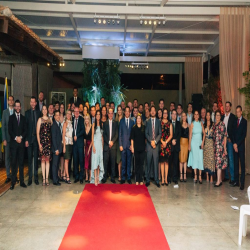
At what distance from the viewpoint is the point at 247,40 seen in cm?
719

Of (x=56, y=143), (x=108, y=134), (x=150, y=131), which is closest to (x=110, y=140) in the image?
(x=108, y=134)

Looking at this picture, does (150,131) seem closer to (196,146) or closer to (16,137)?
(196,146)

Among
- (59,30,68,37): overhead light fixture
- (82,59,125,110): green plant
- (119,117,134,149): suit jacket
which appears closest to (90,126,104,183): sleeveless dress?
(119,117,134,149): suit jacket

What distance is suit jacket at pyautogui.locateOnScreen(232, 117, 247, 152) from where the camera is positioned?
247 inches

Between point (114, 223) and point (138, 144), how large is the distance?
2.41 meters

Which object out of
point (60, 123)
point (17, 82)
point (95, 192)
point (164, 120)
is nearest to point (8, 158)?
point (60, 123)

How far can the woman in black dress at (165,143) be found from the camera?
637 cm

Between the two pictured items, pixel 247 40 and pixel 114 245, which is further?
pixel 247 40

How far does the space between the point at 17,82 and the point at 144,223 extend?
6397 millimetres

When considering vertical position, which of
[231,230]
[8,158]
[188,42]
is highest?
[188,42]

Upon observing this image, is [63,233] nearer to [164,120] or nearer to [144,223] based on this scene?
[144,223]

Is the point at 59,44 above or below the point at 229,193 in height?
above

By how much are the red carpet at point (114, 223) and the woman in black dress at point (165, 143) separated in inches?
35.5

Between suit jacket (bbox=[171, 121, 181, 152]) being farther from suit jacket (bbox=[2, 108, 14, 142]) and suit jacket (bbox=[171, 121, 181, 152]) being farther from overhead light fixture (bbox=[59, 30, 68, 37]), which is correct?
overhead light fixture (bbox=[59, 30, 68, 37])
